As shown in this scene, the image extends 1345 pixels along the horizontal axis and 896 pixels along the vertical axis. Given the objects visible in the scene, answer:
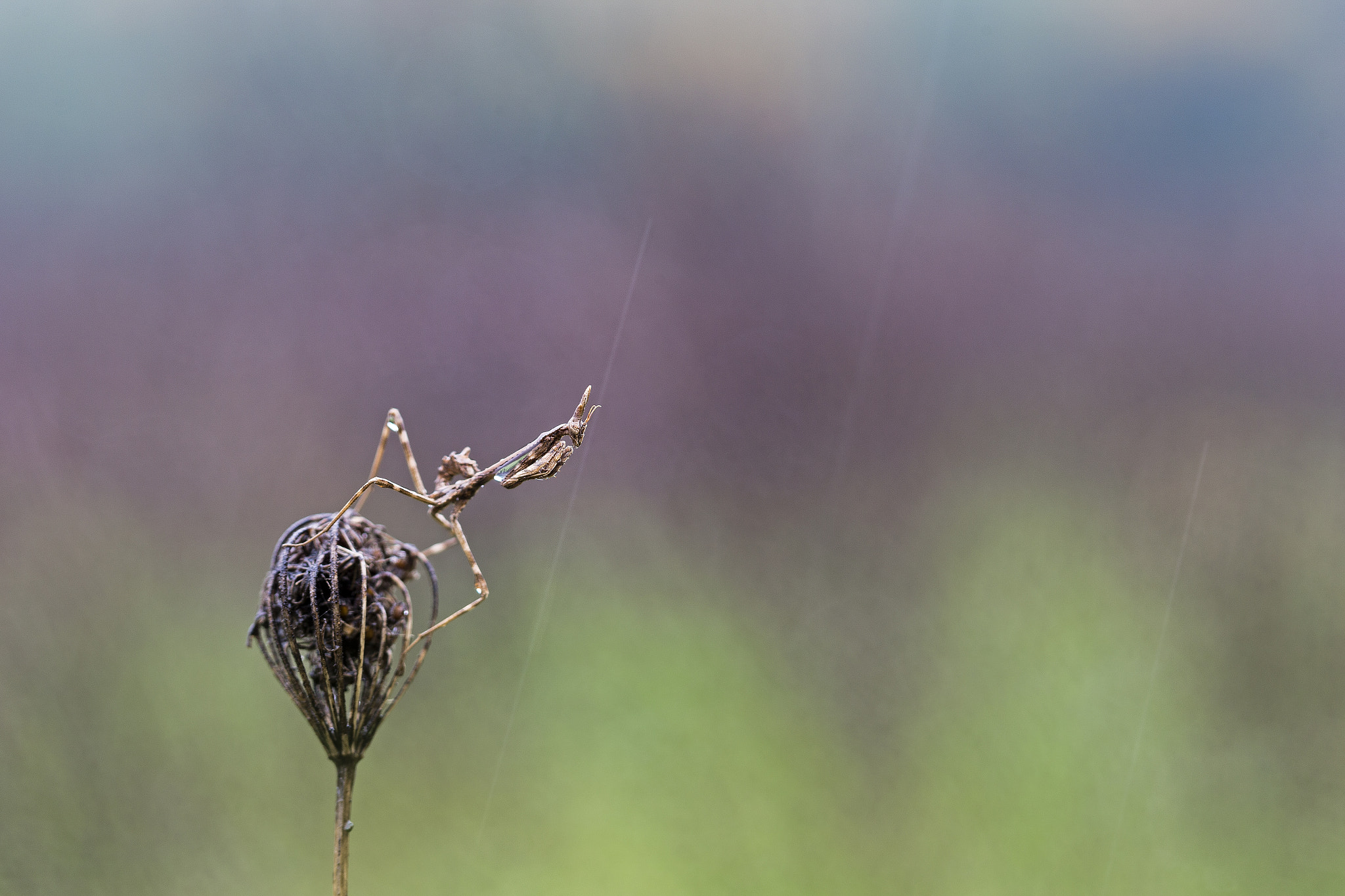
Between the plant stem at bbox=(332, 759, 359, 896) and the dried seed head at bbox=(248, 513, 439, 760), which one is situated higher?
the dried seed head at bbox=(248, 513, 439, 760)

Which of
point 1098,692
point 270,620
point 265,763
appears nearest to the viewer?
point 270,620

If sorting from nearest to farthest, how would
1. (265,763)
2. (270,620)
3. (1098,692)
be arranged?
(270,620), (265,763), (1098,692)

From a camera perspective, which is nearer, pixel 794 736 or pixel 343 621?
pixel 343 621

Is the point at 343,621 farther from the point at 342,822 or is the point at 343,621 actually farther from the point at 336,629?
the point at 342,822

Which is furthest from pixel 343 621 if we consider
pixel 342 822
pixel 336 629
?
pixel 342 822

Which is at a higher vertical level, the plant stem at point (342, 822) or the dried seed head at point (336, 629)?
the dried seed head at point (336, 629)

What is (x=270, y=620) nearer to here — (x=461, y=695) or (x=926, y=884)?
(x=461, y=695)

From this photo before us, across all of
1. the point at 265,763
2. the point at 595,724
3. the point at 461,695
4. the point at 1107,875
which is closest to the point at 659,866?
the point at 595,724
